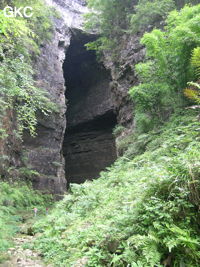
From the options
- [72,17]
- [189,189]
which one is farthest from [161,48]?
[72,17]

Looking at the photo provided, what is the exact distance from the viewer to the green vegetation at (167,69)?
7223mm

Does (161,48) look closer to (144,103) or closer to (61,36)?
(144,103)

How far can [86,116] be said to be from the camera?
2541 centimetres

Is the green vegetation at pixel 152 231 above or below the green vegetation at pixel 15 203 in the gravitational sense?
above

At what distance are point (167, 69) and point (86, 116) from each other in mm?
17595

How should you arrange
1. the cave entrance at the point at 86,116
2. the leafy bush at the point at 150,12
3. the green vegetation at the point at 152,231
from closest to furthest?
1. the green vegetation at the point at 152,231
2. the leafy bush at the point at 150,12
3. the cave entrance at the point at 86,116

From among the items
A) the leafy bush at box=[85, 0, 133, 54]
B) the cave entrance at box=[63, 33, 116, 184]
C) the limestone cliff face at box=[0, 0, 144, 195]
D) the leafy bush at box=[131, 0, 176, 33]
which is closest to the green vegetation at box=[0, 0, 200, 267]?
the limestone cliff face at box=[0, 0, 144, 195]

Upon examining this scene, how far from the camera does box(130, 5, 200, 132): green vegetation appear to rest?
7.22 metres

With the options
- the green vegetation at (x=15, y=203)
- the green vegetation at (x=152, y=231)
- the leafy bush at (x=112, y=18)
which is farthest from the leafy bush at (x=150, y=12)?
the green vegetation at (x=152, y=231)

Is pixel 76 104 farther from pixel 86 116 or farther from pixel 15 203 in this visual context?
pixel 15 203

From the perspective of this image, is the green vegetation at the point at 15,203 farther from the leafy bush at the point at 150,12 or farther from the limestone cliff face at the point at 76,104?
the leafy bush at the point at 150,12

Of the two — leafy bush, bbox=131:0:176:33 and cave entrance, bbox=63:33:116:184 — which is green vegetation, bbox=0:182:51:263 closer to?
cave entrance, bbox=63:33:116:184

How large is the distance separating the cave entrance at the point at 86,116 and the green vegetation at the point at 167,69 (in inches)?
550

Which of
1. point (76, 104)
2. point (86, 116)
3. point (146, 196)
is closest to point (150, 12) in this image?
point (146, 196)
